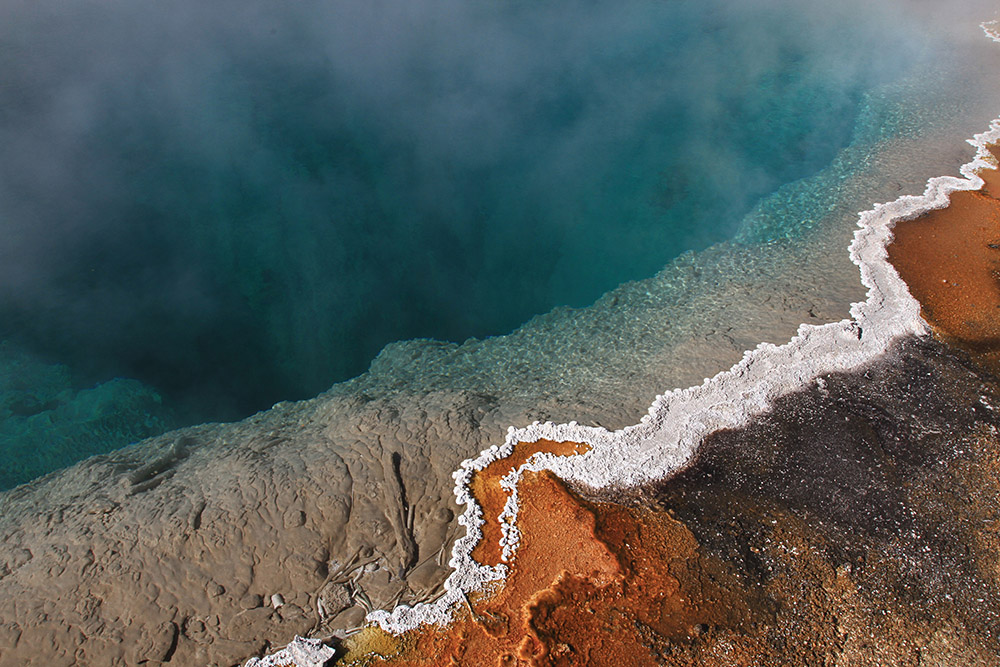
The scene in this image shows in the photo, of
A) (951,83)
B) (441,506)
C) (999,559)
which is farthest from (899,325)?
(951,83)

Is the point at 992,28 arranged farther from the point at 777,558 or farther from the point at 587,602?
the point at 587,602

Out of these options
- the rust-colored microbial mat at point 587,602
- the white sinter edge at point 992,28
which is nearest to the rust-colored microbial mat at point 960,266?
the rust-colored microbial mat at point 587,602

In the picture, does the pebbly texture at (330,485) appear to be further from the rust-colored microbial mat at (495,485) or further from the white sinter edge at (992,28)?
the white sinter edge at (992,28)

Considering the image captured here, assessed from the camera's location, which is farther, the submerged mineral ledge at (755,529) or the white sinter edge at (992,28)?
the white sinter edge at (992,28)

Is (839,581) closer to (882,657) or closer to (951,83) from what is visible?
(882,657)

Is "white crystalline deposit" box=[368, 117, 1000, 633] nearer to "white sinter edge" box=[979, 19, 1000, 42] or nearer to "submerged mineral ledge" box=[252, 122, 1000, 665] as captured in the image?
"submerged mineral ledge" box=[252, 122, 1000, 665]

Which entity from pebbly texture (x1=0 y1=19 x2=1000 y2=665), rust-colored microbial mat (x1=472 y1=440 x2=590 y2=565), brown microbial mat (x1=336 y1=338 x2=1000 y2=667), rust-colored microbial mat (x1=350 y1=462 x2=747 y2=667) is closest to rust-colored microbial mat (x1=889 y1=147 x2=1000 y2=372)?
pebbly texture (x1=0 y1=19 x2=1000 y2=665)

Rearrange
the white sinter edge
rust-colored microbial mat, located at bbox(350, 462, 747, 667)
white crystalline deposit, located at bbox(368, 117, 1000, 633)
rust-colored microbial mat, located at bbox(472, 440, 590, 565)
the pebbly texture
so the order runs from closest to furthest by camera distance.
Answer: rust-colored microbial mat, located at bbox(350, 462, 747, 667) < the pebbly texture < white crystalline deposit, located at bbox(368, 117, 1000, 633) < rust-colored microbial mat, located at bbox(472, 440, 590, 565) < the white sinter edge
